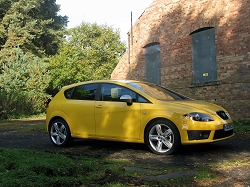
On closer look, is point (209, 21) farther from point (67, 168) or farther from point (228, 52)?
point (67, 168)

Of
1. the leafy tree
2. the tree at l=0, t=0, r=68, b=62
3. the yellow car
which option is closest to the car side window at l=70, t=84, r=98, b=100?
the yellow car

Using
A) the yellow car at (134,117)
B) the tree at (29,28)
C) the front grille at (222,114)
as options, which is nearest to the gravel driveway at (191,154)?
the yellow car at (134,117)

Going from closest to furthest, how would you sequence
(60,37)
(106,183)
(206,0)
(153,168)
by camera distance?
(106,183)
(153,168)
(206,0)
(60,37)

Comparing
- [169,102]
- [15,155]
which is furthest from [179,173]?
[15,155]

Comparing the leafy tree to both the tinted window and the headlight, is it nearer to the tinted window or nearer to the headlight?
the tinted window

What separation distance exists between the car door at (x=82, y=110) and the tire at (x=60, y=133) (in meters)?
0.20

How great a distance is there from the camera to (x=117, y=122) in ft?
24.1

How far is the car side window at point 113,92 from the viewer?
7.45 metres

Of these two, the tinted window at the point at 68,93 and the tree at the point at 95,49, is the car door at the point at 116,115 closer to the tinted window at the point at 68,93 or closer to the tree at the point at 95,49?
the tinted window at the point at 68,93

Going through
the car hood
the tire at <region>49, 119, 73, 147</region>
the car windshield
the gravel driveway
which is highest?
the car windshield

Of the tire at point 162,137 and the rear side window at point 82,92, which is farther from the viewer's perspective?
the rear side window at point 82,92

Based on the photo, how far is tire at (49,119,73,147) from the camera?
8.18m

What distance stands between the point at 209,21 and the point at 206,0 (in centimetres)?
109

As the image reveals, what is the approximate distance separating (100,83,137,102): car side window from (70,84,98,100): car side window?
257 mm
